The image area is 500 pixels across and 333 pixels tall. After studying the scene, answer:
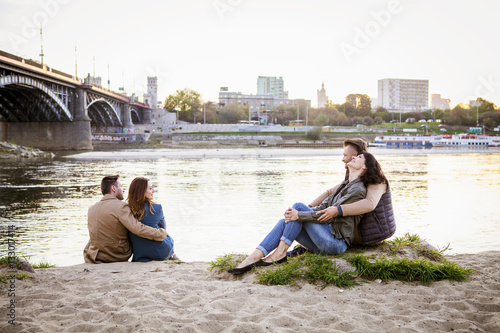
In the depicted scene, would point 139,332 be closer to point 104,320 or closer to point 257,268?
point 104,320

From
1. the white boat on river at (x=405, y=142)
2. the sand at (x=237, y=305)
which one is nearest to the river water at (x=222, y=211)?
the sand at (x=237, y=305)

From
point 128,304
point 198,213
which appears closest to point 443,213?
point 198,213

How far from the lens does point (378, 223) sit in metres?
4.82

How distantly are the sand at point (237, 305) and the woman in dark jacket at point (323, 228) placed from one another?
0.28 meters

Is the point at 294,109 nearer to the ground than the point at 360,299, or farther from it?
farther from it

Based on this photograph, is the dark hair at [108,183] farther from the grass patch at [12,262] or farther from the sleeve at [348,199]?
the sleeve at [348,199]

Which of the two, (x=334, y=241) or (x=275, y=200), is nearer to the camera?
(x=334, y=241)

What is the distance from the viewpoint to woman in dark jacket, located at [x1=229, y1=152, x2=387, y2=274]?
184 inches

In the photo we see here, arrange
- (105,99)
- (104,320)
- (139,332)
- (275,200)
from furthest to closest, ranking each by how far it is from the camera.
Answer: (105,99), (275,200), (104,320), (139,332)

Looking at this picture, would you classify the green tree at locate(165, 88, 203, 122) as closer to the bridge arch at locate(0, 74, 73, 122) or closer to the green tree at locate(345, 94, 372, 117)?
the green tree at locate(345, 94, 372, 117)

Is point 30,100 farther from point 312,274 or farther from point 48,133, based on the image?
point 312,274

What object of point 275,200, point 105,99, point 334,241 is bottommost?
point 275,200

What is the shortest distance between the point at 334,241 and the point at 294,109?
4663 inches

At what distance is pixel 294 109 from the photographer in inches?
4786
